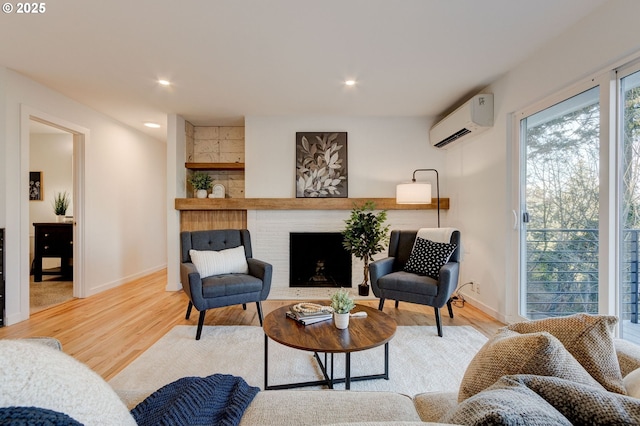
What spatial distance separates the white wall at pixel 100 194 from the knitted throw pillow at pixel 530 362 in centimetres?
388

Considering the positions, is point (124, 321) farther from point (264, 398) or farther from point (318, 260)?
point (264, 398)

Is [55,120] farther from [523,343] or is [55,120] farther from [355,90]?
[523,343]

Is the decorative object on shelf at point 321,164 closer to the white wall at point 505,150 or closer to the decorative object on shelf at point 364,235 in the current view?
the decorative object on shelf at point 364,235

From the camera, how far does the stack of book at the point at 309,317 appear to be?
1898 mm

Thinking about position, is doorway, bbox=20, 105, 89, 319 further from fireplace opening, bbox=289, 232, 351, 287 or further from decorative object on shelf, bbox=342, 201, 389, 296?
decorative object on shelf, bbox=342, 201, 389, 296

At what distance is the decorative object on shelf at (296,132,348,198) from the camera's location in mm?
4215

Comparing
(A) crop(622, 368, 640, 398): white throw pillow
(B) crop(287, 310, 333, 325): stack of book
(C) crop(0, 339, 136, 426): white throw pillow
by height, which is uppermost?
(C) crop(0, 339, 136, 426): white throw pillow

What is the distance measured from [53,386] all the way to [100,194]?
448cm

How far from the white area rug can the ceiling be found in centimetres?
233

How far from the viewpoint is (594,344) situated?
802mm

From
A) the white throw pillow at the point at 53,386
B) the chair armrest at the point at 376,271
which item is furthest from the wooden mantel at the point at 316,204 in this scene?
the white throw pillow at the point at 53,386

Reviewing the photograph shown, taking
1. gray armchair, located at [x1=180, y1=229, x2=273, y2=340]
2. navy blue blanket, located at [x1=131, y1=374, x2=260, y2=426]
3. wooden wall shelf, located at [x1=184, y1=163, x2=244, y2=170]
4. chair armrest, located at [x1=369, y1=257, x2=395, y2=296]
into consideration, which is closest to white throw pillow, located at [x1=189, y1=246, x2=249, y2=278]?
gray armchair, located at [x1=180, y1=229, x2=273, y2=340]

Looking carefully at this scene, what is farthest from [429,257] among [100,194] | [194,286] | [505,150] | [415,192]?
[100,194]

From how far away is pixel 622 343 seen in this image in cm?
98
